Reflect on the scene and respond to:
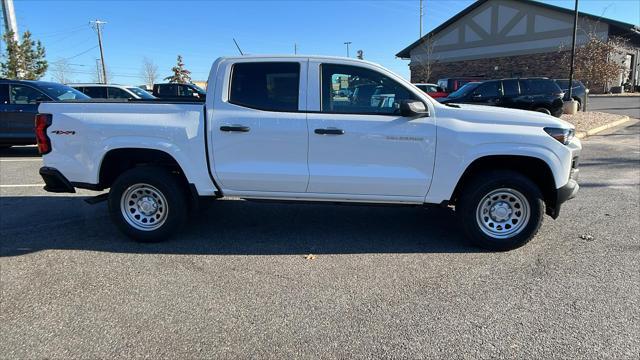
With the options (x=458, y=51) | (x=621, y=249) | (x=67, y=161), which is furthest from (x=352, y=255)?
(x=458, y=51)

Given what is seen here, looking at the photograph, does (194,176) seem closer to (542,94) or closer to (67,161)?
(67,161)

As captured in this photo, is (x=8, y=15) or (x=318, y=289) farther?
(x=8, y=15)

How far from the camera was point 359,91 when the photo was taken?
14.7ft

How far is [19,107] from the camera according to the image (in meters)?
10.5

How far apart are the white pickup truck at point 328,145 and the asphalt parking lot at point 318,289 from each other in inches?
21.3

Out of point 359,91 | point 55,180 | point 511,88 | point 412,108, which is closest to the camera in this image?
point 412,108

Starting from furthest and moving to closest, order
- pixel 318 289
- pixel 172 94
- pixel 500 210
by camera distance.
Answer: pixel 172 94
pixel 500 210
pixel 318 289

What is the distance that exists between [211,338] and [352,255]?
182 cm

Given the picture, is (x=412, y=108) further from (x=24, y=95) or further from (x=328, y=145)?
(x=24, y=95)

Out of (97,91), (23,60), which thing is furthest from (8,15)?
(97,91)

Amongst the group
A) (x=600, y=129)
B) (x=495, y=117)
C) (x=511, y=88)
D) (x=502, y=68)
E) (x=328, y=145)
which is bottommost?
(x=600, y=129)

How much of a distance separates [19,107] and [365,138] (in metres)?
9.81

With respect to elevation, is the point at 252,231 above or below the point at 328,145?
below

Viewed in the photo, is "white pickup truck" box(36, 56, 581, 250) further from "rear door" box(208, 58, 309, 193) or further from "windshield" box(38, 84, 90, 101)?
"windshield" box(38, 84, 90, 101)
